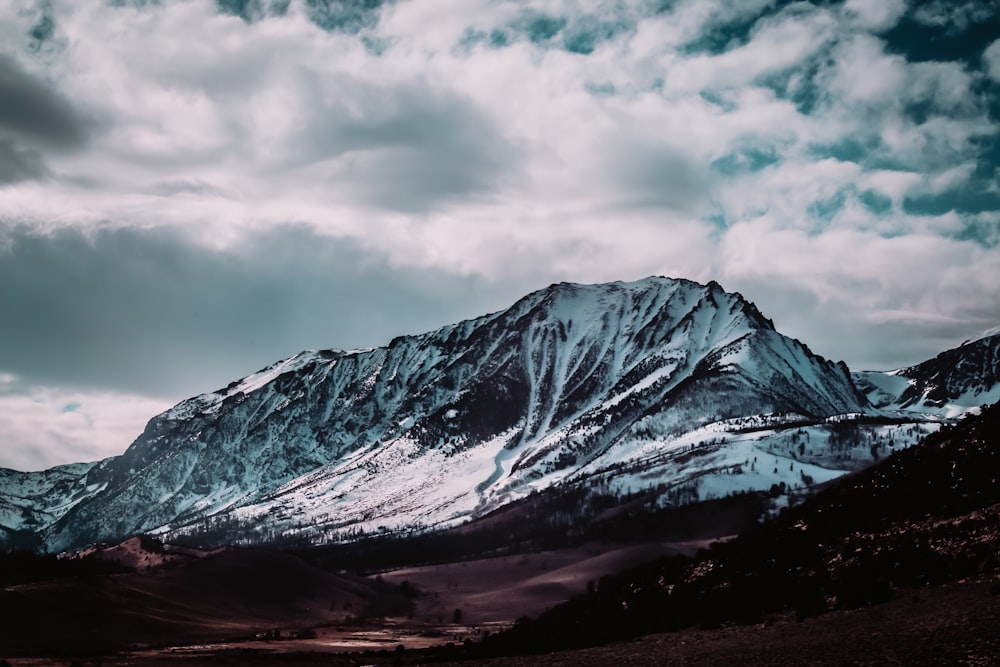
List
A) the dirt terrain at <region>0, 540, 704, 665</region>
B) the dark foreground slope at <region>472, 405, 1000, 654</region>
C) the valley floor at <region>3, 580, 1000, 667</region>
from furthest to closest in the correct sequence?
the dirt terrain at <region>0, 540, 704, 665</region> → the dark foreground slope at <region>472, 405, 1000, 654</region> → the valley floor at <region>3, 580, 1000, 667</region>

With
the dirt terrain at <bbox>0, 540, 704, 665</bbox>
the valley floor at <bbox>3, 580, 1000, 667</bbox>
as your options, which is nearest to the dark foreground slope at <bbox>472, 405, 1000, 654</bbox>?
the valley floor at <bbox>3, 580, 1000, 667</bbox>

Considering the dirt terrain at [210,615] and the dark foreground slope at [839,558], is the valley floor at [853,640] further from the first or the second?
the dirt terrain at [210,615]

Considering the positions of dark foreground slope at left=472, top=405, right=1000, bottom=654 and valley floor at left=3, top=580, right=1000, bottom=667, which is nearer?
valley floor at left=3, top=580, right=1000, bottom=667

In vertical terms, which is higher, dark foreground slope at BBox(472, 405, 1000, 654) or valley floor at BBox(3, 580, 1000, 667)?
dark foreground slope at BBox(472, 405, 1000, 654)

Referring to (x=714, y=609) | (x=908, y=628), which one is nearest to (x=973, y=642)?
(x=908, y=628)

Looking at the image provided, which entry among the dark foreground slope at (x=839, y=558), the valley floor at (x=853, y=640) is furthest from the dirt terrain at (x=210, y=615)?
the valley floor at (x=853, y=640)

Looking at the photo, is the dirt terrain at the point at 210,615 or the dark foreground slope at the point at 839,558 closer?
the dark foreground slope at the point at 839,558

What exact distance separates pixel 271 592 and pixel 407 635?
2417 inches

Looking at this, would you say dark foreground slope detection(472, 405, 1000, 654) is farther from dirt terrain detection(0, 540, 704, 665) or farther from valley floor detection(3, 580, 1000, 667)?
dirt terrain detection(0, 540, 704, 665)

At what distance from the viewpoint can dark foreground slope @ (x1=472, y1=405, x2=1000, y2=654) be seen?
4138 cm

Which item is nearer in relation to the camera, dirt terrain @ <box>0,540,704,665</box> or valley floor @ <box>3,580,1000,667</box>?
valley floor @ <box>3,580,1000,667</box>

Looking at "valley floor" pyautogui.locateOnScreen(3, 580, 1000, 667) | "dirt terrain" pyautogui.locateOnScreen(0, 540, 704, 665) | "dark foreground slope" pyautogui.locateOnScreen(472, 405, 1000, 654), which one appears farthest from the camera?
"dirt terrain" pyautogui.locateOnScreen(0, 540, 704, 665)

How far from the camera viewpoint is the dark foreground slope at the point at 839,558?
4138 cm

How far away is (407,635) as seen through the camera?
134250 mm
